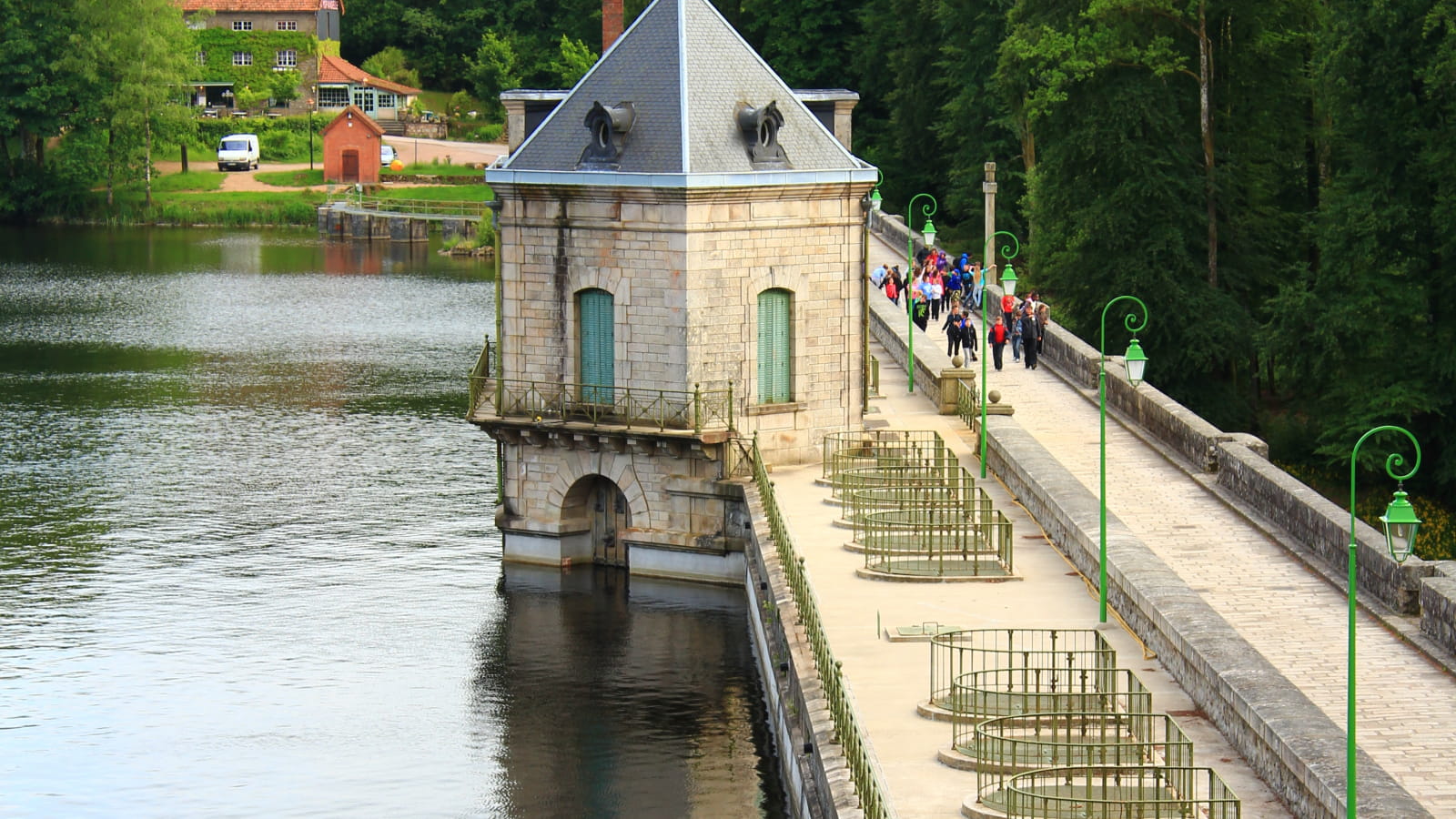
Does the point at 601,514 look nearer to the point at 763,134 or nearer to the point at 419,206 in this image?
the point at 763,134

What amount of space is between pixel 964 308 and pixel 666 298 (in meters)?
16.1

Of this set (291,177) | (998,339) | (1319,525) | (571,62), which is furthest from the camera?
(291,177)

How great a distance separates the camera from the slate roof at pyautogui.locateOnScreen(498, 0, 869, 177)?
3853cm

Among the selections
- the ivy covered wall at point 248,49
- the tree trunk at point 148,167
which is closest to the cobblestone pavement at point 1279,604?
the tree trunk at point 148,167

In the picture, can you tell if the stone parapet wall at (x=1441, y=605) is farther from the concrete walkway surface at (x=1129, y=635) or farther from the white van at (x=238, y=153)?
the white van at (x=238, y=153)

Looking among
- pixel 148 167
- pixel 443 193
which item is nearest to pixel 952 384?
pixel 443 193

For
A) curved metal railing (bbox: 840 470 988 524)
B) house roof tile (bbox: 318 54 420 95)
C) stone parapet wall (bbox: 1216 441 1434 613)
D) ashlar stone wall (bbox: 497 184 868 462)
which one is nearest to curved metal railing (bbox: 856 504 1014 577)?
curved metal railing (bbox: 840 470 988 524)

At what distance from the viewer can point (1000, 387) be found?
4647cm

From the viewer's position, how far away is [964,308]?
2096 inches

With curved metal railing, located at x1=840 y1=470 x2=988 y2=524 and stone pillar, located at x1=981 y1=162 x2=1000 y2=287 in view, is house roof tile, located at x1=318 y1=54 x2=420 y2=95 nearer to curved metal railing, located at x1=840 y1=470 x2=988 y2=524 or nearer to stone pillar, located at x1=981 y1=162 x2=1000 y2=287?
stone pillar, located at x1=981 y1=162 x2=1000 y2=287

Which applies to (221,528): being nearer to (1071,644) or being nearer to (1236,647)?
(1071,644)

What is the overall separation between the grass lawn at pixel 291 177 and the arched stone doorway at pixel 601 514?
7719cm

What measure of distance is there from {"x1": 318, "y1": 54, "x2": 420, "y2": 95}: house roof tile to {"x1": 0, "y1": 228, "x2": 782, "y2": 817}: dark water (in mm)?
62690

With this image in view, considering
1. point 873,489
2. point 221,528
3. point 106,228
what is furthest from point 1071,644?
point 106,228
